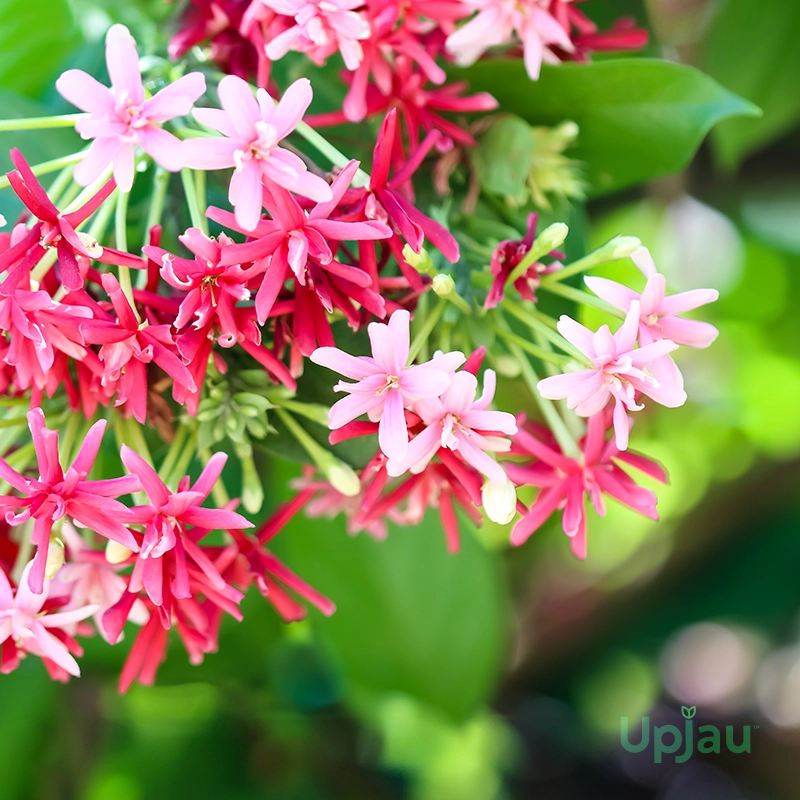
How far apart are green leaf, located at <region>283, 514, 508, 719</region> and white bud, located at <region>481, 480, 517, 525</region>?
1.61 ft

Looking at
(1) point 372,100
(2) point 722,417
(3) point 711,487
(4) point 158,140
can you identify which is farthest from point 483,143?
(3) point 711,487

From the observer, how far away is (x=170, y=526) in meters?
0.36

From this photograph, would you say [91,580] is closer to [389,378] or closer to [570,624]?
[389,378]

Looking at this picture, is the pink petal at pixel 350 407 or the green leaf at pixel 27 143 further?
the green leaf at pixel 27 143

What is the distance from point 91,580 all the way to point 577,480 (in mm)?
259

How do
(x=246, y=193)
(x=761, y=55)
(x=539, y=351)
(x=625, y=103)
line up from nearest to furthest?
(x=246, y=193) < (x=539, y=351) < (x=625, y=103) < (x=761, y=55)

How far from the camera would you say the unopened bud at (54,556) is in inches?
15.1

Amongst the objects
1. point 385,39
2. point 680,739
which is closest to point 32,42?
point 385,39

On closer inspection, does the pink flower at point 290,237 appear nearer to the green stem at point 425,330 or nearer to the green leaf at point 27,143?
the green stem at point 425,330

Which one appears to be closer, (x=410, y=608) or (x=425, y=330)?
(x=425, y=330)

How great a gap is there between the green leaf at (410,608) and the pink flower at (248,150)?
23.3 inches

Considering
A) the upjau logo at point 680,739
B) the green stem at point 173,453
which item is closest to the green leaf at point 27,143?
the green stem at point 173,453

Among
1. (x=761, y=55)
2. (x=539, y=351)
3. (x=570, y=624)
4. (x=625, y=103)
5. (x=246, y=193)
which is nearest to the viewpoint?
(x=246, y=193)

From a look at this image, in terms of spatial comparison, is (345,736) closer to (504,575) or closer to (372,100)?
(504,575)
